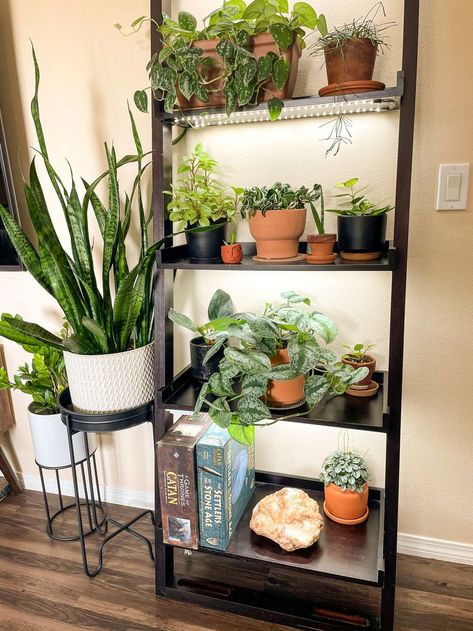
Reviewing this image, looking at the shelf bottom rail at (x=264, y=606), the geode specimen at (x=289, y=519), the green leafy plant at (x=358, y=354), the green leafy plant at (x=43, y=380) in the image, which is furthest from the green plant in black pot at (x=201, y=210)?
the shelf bottom rail at (x=264, y=606)

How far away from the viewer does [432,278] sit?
1.46 metres

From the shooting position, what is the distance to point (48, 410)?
5.77 ft

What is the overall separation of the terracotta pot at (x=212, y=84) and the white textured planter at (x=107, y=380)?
748 millimetres

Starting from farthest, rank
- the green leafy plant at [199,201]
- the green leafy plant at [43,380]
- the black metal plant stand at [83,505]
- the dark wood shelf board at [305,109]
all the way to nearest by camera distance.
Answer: the black metal plant stand at [83,505] < the green leafy plant at [43,380] < the green leafy plant at [199,201] < the dark wood shelf board at [305,109]

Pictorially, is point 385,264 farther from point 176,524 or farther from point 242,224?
point 176,524

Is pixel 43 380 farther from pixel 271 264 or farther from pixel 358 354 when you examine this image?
pixel 358 354

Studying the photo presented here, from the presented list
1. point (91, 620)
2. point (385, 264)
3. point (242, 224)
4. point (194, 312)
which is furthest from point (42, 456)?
point (385, 264)

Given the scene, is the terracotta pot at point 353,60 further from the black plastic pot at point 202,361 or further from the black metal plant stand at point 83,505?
the black metal plant stand at point 83,505

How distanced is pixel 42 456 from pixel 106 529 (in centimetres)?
40

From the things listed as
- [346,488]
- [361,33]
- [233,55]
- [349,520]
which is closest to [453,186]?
[361,33]

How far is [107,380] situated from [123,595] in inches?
28.6

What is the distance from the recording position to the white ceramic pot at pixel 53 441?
1712mm

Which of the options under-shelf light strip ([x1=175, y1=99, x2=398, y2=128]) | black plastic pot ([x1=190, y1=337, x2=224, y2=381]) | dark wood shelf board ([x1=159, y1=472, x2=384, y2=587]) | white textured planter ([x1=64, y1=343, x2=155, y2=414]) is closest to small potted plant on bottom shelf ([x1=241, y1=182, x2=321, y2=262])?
under-shelf light strip ([x1=175, y1=99, x2=398, y2=128])

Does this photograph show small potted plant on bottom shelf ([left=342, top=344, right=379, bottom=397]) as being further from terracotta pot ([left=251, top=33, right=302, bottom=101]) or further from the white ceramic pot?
the white ceramic pot
